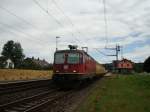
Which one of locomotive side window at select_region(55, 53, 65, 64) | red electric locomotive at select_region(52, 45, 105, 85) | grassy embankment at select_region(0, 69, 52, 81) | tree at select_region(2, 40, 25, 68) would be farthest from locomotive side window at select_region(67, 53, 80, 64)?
tree at select_region(2, 40, 25, 68)

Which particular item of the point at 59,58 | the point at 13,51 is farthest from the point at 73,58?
the point at 13,51

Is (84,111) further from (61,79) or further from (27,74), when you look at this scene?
(27,74)

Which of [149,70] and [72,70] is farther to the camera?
[149,70]

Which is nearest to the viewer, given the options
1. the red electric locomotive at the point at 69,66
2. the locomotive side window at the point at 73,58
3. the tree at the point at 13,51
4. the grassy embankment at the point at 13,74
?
the red electric locomotive at the point at 69,66

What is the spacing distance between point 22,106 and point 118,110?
14.1 feet

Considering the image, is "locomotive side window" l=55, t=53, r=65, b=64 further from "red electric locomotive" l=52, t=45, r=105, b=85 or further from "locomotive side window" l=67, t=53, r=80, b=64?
A: "locomotive side window" l=67, t=53, r=80, b=64

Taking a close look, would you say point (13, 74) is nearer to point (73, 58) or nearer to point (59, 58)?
point (59, 58)

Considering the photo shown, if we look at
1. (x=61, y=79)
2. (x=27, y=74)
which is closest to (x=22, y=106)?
(x=61, y=79)

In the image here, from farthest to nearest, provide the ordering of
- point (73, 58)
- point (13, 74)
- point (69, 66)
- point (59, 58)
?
point (13, 74)
point (59, 58)
point (73, 58)
point (69, 66)

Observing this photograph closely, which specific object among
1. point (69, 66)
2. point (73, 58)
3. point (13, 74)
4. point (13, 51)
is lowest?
point (13, 74)

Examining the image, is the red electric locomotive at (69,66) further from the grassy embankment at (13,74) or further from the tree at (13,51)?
the tree at (13,51)

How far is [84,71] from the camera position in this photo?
85.8 ft

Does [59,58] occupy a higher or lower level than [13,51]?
lower

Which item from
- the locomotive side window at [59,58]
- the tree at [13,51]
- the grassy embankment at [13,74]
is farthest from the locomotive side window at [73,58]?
the tree at [13,51]
